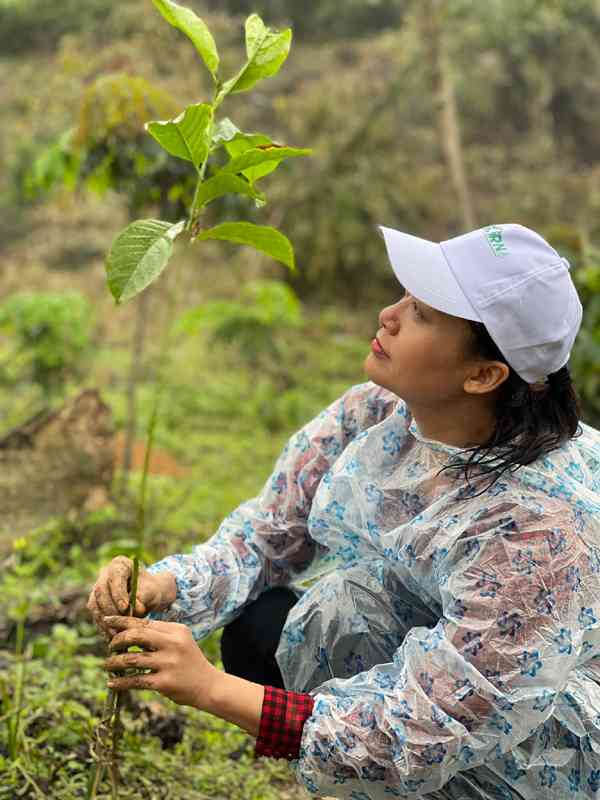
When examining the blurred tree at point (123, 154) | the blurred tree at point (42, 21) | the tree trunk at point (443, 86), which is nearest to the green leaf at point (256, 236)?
the blurred tree at point (123, 154)

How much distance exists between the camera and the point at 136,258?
48.9 inches

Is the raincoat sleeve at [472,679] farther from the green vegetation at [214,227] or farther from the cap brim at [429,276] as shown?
the green vegetation at [214,227]

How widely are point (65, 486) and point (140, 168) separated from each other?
1120 millimetres

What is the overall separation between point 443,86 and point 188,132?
5.48 m

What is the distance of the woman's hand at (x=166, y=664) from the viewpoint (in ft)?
4.33

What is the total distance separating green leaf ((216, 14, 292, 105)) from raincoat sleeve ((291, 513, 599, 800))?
0.70m

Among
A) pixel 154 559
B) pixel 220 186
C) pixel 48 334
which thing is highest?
pixel 220 186

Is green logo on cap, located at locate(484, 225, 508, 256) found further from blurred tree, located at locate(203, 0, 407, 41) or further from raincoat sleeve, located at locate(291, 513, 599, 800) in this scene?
blurred tree, located at locate(203, 0, 407, 41)

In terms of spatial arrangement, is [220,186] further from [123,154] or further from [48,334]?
[48,334]

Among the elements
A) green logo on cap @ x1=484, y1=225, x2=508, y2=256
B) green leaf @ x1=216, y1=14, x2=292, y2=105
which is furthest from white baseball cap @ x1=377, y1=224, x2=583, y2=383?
green leaf @ x1=216, y1=14, x2=292, y2=105

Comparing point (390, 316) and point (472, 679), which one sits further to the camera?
point (390, 316)

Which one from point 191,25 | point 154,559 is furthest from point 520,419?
point 154,559

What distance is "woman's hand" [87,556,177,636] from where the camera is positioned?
56.5 inches

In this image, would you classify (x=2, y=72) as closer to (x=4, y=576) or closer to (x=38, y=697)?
(x=4, y=576)
